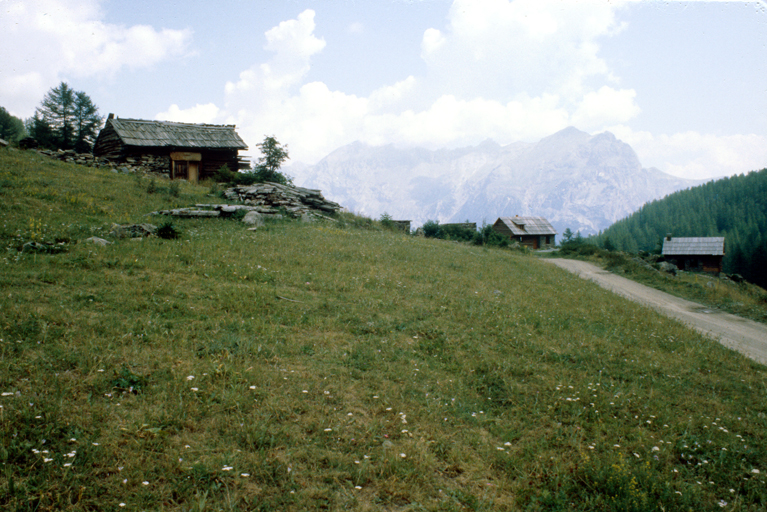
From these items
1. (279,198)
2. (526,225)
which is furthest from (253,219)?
(526,225)

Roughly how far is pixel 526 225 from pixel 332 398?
68.3m

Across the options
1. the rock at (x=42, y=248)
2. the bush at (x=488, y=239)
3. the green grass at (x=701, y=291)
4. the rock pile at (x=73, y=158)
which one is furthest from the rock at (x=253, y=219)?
the bush at (x=488, y=239)

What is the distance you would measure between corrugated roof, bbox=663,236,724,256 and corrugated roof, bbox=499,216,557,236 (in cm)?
1808

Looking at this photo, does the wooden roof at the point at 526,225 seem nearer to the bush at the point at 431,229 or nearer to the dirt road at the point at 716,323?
the bush at the point at 431,229

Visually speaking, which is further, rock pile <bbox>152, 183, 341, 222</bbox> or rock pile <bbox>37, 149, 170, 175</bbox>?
rock pile <bbox>37, 149, 170, 175</bbox>

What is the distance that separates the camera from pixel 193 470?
372 centimetres

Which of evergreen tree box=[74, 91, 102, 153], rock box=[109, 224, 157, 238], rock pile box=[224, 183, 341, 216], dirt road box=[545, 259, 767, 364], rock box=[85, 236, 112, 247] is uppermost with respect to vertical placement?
evergreen tree box=[74, 91, 102, 153]

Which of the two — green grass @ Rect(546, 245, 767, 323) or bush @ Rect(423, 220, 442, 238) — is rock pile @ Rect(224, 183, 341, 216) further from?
green grass @ Rect(546, 245, 767, 323)

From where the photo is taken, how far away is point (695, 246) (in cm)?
5412

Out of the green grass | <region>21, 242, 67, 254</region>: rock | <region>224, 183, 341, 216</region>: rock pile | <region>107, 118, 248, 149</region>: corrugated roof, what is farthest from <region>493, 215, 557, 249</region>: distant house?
<region>21, 242, 67, 254</region>: rock

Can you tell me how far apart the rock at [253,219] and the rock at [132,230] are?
5.13 meters

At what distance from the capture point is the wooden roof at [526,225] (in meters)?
66.0

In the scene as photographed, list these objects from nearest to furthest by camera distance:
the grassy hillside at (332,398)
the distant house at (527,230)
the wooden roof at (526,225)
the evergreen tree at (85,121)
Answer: the grassy hillside at (332,398)
the evergreen tree at (85,121)
the distant house at (527,230)
the wooden roof at (526,225)

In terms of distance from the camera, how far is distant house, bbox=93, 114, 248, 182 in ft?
98.3
